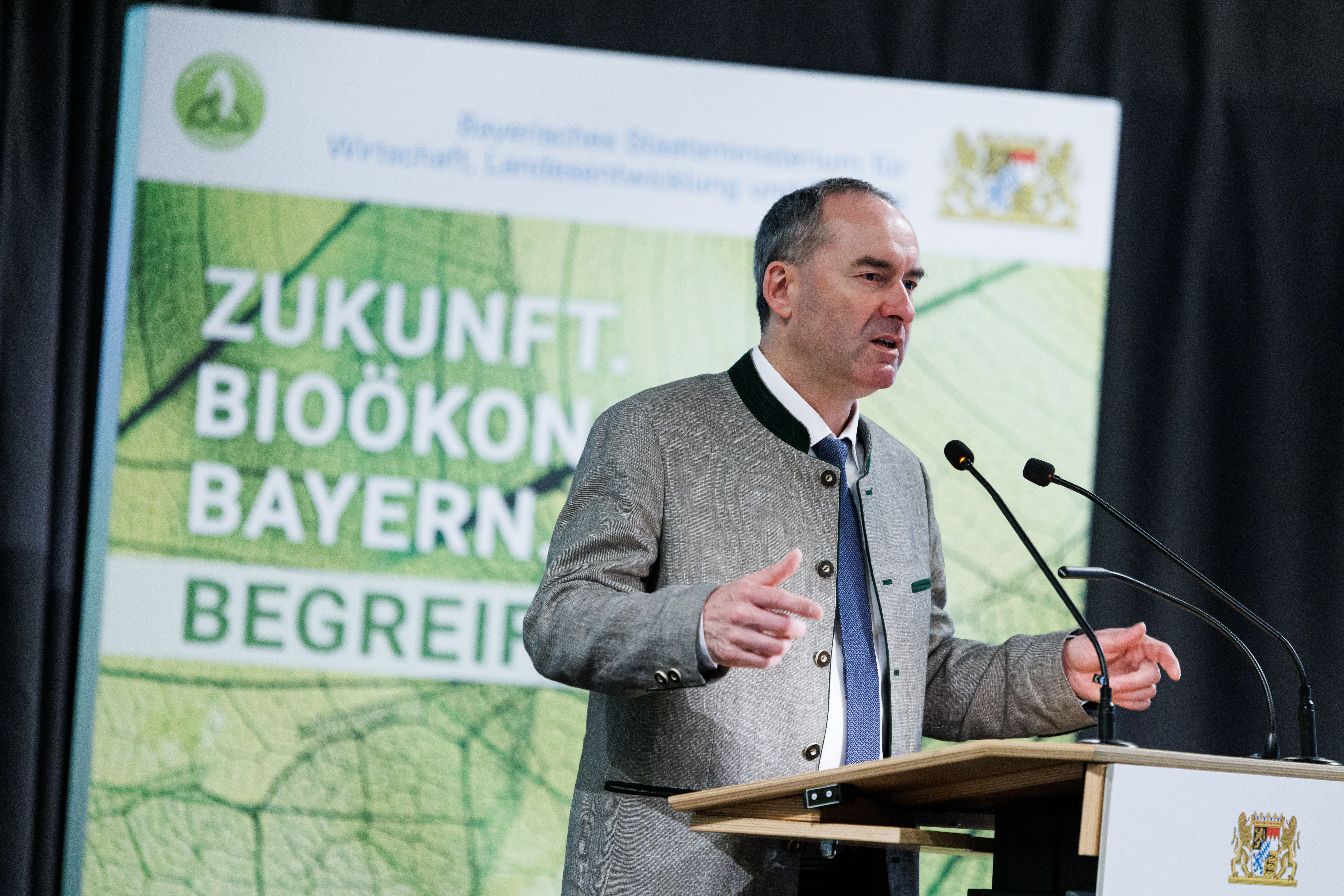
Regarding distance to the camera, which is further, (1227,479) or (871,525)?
(1227,479)

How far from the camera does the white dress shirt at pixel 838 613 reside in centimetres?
196

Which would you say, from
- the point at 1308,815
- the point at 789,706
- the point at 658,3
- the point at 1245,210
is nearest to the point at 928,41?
the point at 658,3

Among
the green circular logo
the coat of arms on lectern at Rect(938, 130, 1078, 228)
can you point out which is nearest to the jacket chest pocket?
the coat of arms on lectern at Rect(938, 130, 1078, 228)

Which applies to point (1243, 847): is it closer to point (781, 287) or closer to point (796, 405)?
point (796, 405)

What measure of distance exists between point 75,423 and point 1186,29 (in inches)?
132

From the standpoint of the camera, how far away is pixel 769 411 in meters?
2.14

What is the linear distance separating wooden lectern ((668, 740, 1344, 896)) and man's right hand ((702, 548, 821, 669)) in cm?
15

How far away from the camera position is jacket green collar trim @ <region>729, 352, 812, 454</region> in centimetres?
212

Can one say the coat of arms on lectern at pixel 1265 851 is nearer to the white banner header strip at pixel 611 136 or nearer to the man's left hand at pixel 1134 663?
the man's left hand at pixel 1134 663

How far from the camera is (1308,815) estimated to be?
1.40 metres

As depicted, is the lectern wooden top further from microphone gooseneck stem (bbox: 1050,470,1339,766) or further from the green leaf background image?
the green leaf background image

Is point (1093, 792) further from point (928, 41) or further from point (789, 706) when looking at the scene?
point (928, 41)

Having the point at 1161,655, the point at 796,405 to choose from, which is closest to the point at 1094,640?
the point at 1161,655

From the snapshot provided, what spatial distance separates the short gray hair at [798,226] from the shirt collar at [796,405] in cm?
12
